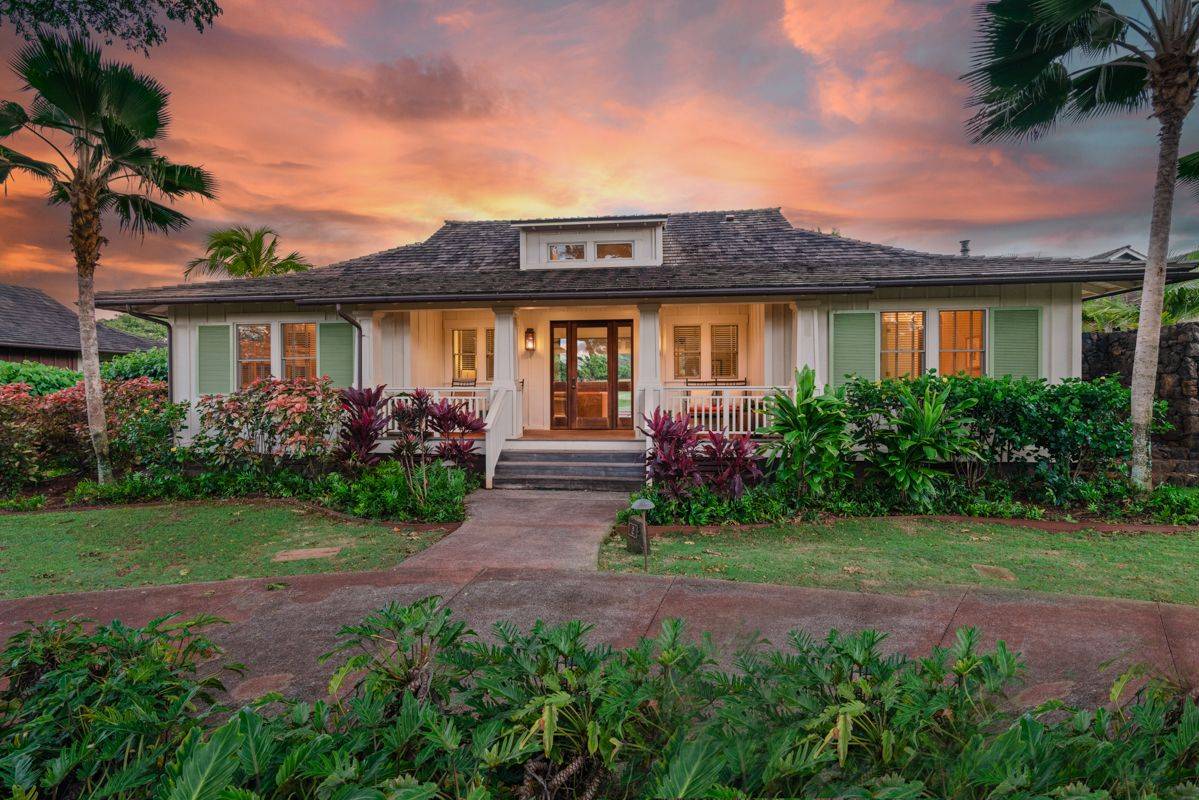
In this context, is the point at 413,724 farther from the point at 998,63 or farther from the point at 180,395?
the point at 180,395

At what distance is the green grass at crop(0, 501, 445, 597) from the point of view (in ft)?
16.2

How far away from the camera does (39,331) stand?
67.4 feet

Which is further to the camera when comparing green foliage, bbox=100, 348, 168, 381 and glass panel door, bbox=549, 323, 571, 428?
green foliage, bbox=100, 348, 168, 381

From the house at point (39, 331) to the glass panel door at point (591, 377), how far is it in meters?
18.2

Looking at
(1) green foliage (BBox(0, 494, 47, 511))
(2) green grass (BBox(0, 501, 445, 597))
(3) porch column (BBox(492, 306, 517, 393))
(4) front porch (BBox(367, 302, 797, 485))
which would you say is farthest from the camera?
(4) front porch (BBox(367, 302, 797, 485))

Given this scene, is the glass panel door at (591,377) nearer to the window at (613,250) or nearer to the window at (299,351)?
the window at (613,250)

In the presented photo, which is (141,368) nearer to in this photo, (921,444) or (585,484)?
(585,484)

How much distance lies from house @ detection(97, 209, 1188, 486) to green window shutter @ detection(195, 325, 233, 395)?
3 cm

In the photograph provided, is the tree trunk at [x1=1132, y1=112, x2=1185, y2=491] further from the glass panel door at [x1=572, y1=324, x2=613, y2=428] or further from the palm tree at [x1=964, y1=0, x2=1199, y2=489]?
the glass panel door at [x1=572, y1=324, x2=613, y2=428]

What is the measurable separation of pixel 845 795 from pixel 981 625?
9.66ft

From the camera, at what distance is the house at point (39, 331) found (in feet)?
63.2

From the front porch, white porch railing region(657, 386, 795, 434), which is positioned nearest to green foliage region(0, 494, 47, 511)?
the front porch

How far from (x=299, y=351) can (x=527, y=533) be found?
7071 mm

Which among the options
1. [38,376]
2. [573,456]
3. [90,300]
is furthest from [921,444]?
[38,376]
